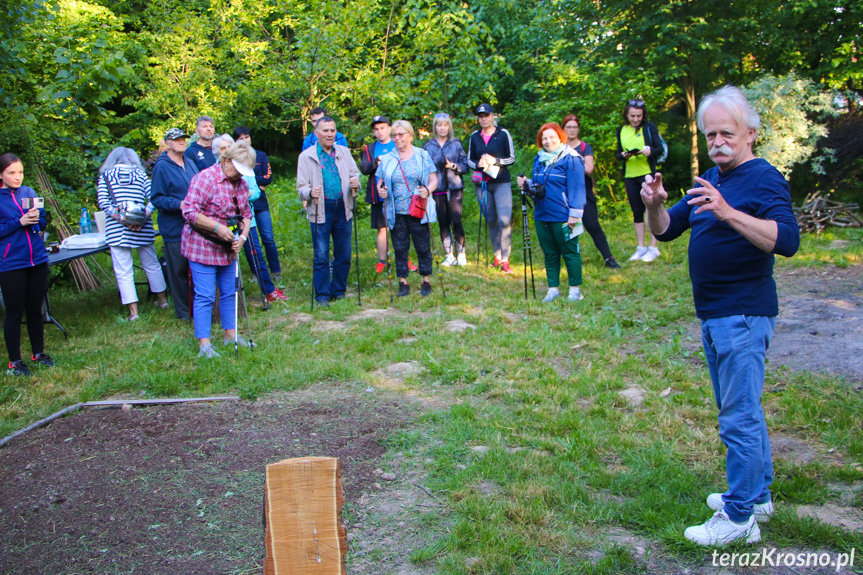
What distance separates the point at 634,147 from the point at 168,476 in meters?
6.95

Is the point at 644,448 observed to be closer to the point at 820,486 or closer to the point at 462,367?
the point at 820,486

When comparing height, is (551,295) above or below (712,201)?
below

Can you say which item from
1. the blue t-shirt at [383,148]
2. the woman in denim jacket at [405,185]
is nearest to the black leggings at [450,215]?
the blue t-shirt at [383,148]

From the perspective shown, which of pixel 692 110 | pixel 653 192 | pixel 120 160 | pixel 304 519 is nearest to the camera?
pixel 304 519

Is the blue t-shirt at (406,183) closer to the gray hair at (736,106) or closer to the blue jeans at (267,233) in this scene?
the blue jeans at (267,233)

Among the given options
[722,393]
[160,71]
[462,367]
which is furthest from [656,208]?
[160,71]

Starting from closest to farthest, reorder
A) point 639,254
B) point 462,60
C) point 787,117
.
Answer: point 639,254 < point 787,117 < point 462,60

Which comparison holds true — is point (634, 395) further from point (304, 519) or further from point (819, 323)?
point (304, 519)

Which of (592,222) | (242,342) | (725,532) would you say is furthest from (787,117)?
(725,532)

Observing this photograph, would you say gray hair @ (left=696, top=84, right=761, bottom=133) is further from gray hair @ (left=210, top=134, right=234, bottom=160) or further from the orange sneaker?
the orange sneaker

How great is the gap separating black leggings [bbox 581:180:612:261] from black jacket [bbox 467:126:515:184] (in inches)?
43.7

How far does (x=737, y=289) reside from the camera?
2807 millimetres

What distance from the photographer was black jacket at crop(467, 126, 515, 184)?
892 centimetres

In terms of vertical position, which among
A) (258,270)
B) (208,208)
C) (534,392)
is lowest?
(534,392)
